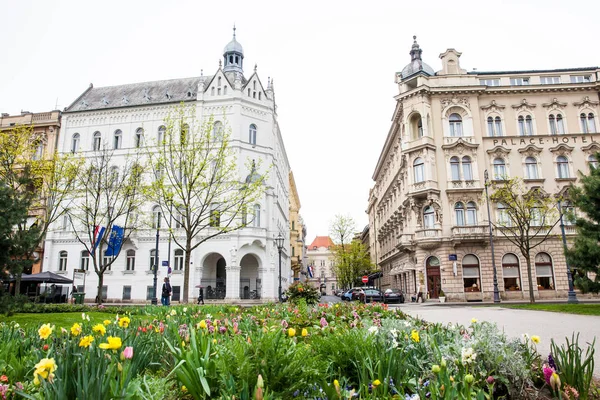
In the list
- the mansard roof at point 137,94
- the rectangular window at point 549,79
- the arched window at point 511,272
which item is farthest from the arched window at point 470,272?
the mansard roof at point 137,94

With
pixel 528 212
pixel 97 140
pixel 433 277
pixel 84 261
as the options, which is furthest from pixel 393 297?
pixel 97 140

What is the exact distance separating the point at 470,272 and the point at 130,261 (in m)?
31.1

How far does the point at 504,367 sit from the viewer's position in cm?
406

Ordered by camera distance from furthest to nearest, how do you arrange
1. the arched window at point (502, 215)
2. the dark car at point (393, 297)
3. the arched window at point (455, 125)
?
the arched window at point (455, 125) < the arched window at point (502, 215) < the dark car at point (393, 297)

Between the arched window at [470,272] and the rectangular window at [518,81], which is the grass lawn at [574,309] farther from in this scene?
the rectangular window at [518,81]

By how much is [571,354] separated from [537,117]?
138ft

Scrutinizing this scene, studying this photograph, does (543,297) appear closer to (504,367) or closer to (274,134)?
(274,134)

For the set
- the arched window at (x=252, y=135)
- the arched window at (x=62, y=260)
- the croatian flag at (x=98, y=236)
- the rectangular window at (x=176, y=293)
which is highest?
the arched window at (x=252, y=135)

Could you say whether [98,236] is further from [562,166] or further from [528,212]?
[562,166]

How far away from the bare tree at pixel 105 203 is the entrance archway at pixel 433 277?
2564cm

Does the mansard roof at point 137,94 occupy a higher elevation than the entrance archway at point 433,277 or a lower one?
higher

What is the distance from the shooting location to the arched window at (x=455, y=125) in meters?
39.9

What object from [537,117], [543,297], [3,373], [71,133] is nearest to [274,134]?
[71,133]

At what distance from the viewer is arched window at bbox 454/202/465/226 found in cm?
3775
